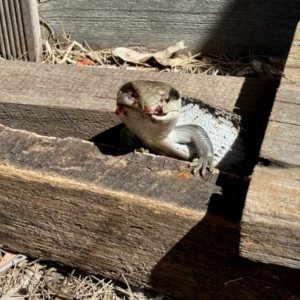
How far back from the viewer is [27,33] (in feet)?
11.8

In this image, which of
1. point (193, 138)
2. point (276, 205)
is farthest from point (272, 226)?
point (193, 138)

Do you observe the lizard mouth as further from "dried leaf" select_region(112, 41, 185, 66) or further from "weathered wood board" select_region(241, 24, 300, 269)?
"dried leaf" select_region(112, 41, 185, 66)

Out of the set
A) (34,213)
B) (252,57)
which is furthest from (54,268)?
(252,57)

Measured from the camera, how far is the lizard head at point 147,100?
2703 millimetres

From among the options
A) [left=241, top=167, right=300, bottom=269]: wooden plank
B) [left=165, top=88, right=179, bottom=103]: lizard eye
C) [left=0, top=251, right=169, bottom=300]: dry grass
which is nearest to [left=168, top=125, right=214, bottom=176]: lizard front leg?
[left=165, top=88, right=179, bottom=103]: lizard eye

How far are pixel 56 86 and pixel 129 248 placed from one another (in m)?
0.84

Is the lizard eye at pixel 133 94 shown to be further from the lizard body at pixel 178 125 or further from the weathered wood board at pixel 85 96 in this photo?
the weathered wood board at pixel 85 96

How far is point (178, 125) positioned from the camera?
3176mm

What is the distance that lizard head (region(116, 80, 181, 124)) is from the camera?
2.70 metres

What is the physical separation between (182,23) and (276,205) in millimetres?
1862

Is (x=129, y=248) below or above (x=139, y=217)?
below

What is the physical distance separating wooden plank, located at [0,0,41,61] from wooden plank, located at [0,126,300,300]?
101 centimetres

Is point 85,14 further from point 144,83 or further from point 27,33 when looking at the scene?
point 144,83

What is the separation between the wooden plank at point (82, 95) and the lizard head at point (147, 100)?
0.57 feet
